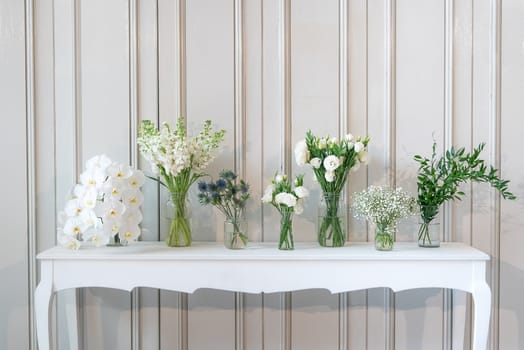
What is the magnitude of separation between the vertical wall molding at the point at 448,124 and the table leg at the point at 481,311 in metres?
0.36

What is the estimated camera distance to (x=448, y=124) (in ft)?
7.71

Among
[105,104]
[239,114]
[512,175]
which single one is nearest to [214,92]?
[239,114]

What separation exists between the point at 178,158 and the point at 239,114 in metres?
0.40

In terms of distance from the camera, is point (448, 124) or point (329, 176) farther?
point (448, 124)

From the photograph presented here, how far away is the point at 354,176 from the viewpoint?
236 cm

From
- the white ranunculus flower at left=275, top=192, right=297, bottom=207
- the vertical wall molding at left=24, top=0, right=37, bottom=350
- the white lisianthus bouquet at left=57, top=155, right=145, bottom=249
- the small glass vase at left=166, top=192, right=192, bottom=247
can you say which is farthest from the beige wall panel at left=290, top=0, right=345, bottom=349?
the vertical wall molding at left=24, top=0, right=37, bottom=350

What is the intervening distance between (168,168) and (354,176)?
800 mm

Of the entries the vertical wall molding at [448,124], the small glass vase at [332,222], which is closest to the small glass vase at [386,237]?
the small glass vase at [332,222]

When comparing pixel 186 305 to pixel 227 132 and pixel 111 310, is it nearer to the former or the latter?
pixel 111 310

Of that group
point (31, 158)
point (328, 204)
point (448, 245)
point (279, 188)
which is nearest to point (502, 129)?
point (448, 245)

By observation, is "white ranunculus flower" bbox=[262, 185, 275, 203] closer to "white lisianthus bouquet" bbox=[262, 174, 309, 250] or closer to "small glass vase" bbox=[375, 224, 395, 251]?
"white lisianthus bouquet" bbox=[262, 174, 309, 250]

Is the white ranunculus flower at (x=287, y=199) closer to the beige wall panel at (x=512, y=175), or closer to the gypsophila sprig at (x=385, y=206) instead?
the gypsophila sprig at (x=385, y=206)

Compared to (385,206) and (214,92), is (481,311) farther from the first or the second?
(214,92)

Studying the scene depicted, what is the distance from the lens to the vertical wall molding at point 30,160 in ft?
7.81
